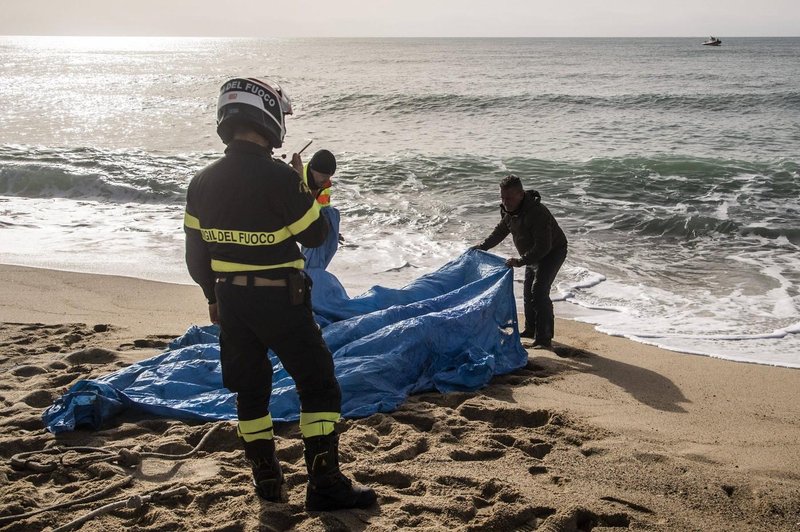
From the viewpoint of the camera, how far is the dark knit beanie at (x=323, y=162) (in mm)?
5527

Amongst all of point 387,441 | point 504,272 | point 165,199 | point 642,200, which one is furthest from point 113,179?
point 387,441

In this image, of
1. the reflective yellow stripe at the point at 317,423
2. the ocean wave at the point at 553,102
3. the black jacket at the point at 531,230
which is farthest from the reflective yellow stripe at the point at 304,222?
the ocean wave at the point at 553,102

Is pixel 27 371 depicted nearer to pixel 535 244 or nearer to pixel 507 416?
pixel 507 416

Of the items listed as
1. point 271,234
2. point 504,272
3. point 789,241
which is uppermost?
point 271,234

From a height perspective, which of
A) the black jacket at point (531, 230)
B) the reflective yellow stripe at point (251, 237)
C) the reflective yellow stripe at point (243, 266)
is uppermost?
the reflective yellow stripe at point (251, 237)

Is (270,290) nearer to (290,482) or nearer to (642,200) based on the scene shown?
(290,482)

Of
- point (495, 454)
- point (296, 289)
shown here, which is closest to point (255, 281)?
point (296, 289)

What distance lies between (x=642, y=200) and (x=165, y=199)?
8881 millimetres

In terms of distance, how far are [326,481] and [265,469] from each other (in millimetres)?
330

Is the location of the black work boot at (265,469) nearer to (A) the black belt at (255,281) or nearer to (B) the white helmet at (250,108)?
(A) the black belt at (255,281)

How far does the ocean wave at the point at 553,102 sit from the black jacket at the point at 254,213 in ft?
75.8

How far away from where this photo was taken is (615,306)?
7848 mm

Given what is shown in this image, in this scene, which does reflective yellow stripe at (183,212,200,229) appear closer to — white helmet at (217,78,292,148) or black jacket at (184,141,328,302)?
black jacket at (184,141,328,302)

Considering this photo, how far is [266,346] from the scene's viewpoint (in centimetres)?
351
